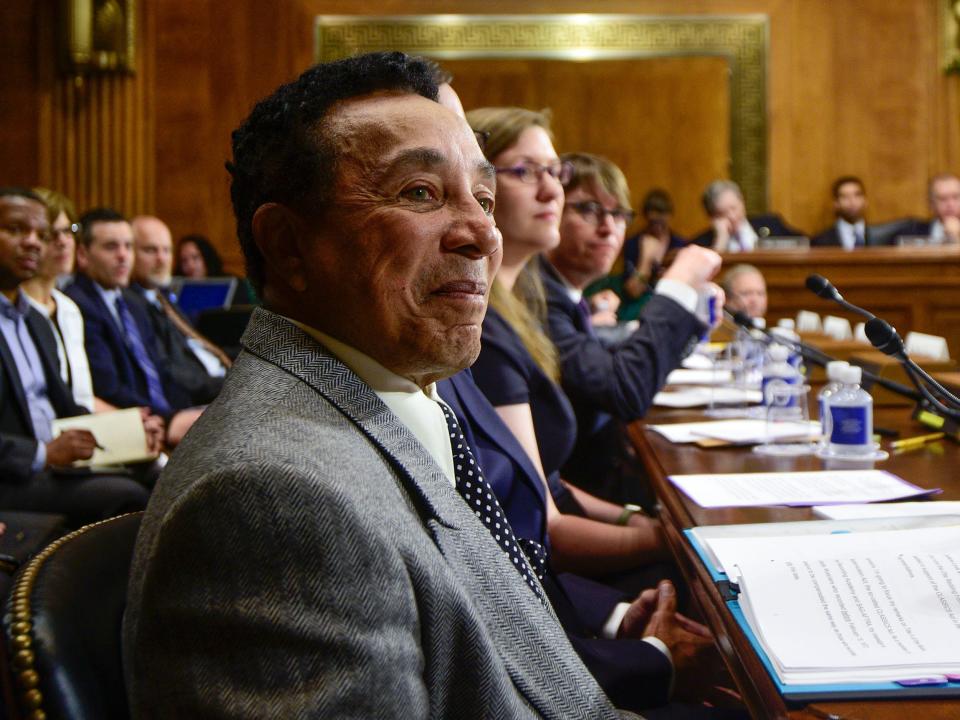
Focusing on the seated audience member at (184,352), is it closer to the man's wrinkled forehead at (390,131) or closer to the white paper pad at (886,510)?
the white paper pad at (886,510)

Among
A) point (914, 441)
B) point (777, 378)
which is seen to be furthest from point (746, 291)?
point (914, 441)

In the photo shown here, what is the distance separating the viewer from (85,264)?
13.7 ft

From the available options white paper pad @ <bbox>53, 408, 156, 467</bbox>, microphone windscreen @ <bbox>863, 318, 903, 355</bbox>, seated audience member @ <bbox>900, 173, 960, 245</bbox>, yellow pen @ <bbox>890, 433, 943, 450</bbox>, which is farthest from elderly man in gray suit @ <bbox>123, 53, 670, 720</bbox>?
seated audience member @ <bbox>900, 173, 960, 245</bbox>

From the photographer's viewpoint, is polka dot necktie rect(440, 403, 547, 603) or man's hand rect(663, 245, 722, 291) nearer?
polka dot necktie rect(440, 403, 547, 603)

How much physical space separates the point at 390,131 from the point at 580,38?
25.1 feet

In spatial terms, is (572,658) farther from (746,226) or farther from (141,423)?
(746,226)

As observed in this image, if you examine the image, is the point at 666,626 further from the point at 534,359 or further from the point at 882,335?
the point at 534,359

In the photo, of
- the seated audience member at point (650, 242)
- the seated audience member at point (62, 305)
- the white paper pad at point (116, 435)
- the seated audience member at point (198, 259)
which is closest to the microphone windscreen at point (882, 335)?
the white paper pad at point (116, 435)

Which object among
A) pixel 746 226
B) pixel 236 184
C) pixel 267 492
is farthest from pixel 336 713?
pixel 746 226

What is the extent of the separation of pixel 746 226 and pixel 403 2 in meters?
3.23

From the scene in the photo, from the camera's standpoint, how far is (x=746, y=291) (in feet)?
15.3

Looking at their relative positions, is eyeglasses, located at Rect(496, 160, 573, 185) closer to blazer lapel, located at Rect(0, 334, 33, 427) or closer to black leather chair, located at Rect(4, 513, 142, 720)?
black leather chair, located at Rect(4, 513, 142, 720)

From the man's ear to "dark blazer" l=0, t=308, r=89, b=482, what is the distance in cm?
203

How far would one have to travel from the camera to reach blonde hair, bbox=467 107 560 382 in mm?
1919
